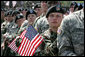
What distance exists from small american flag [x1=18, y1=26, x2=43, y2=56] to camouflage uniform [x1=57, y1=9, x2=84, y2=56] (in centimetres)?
122

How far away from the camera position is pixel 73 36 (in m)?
2.02

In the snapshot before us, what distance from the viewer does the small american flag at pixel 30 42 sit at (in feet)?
10.8

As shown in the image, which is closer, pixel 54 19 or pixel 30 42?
pixel 54 19

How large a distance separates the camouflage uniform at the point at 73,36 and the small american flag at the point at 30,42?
1.22 meters

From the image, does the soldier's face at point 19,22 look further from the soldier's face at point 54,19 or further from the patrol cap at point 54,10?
the soldier's face at point 54,19

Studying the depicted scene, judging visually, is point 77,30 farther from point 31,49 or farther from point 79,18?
point 31,49

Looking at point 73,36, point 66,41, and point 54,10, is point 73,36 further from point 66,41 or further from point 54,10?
point 54,10

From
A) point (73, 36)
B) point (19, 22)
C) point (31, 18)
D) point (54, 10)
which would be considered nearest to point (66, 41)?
point (73, 36)

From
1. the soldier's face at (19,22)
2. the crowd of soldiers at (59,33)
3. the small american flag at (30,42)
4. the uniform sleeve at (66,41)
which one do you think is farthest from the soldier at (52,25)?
the soldier's face at (19,22)

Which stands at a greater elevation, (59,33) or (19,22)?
(59,33)

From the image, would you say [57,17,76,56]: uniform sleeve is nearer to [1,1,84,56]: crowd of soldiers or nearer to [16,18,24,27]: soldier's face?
[1,1,84,56]: crowd of soldiers

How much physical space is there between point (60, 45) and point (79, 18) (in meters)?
0.41

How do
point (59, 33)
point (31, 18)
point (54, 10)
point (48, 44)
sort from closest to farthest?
point (59, 33) → point (48, 44) → point (54, 10) → point (31, 18)

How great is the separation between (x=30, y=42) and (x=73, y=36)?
5.03ft
